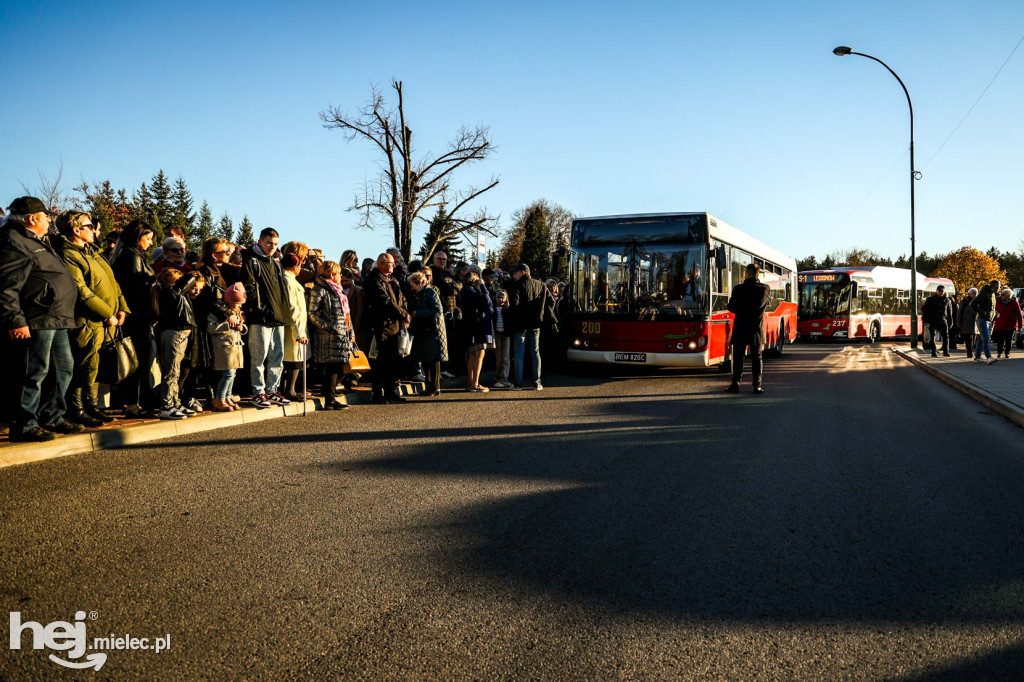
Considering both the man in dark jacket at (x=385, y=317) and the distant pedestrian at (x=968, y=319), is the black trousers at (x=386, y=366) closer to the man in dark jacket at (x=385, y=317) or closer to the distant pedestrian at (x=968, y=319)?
A: the man in dark jacket at (x=385, y=317)

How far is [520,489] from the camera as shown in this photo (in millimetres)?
5871

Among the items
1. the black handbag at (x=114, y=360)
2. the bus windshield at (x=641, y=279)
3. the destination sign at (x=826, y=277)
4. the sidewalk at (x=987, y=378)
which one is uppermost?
the destination sign at (x=826, y=277)

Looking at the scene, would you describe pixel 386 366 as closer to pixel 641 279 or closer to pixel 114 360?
pixel 114 360

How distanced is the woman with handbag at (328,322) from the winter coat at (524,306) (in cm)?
377

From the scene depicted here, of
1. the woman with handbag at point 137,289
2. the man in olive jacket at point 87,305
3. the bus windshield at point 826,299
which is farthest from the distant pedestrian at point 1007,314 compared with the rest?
the man in olive jacket at point 87,305

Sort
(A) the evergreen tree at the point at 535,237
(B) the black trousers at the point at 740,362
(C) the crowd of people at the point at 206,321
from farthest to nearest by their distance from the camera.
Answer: (A) the evergreen tree at the point at 535,237, (B) the black trousers at the point at 740,362, (C) the crowd of people at the point at 206,321

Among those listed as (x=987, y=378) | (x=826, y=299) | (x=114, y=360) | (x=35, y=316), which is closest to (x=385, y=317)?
(x=114, y=360)

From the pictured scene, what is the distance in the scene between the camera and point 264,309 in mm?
9219

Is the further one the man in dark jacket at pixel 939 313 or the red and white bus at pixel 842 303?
the red and white bus at pixel 842 303

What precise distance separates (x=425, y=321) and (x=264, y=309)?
282 centimetres

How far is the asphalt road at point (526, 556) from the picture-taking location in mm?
3150

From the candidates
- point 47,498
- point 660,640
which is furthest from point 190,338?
point 660,640

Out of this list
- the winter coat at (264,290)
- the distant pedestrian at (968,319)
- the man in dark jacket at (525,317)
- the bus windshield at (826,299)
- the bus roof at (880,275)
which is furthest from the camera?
the bus roof at (880,275)

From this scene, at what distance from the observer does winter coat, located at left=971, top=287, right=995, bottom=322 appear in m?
19.5
